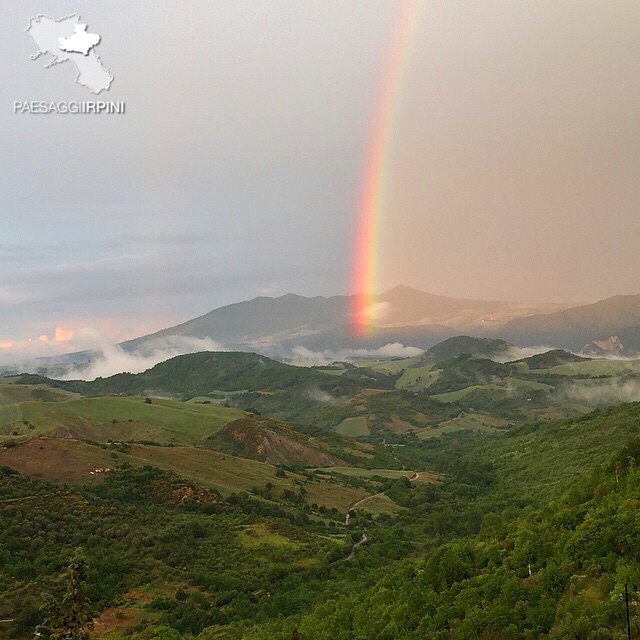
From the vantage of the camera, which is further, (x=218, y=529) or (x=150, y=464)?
(x=150, y=464)

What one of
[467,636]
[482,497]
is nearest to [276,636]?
[467,636]

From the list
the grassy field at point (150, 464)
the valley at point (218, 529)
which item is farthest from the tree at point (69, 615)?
the grassy field at point (150, 464)

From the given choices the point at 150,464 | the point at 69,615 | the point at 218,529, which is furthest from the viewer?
the point at 150,464

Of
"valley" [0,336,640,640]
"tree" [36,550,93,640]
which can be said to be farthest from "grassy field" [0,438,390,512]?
"tree" [36,550,93,640]

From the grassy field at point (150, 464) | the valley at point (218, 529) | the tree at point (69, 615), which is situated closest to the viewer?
the tree at point (69, 615)

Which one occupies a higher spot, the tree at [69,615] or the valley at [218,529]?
the tree at [69,615]

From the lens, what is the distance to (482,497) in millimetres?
175125

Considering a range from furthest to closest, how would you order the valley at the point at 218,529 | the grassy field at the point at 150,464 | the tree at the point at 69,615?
the grassy field at the point at 150,464
the valley at the point at 218,529
the tree at the point at 69,615

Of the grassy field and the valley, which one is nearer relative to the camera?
the valley

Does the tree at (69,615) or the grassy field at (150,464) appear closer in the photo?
→ the tree at (69,615)

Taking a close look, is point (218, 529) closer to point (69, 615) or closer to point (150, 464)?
point (150, 464)

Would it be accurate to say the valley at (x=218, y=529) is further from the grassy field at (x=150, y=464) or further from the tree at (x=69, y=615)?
the tree at (x=69, y=615)

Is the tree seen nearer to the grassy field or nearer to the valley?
the valley

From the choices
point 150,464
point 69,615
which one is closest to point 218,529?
point 150,464
